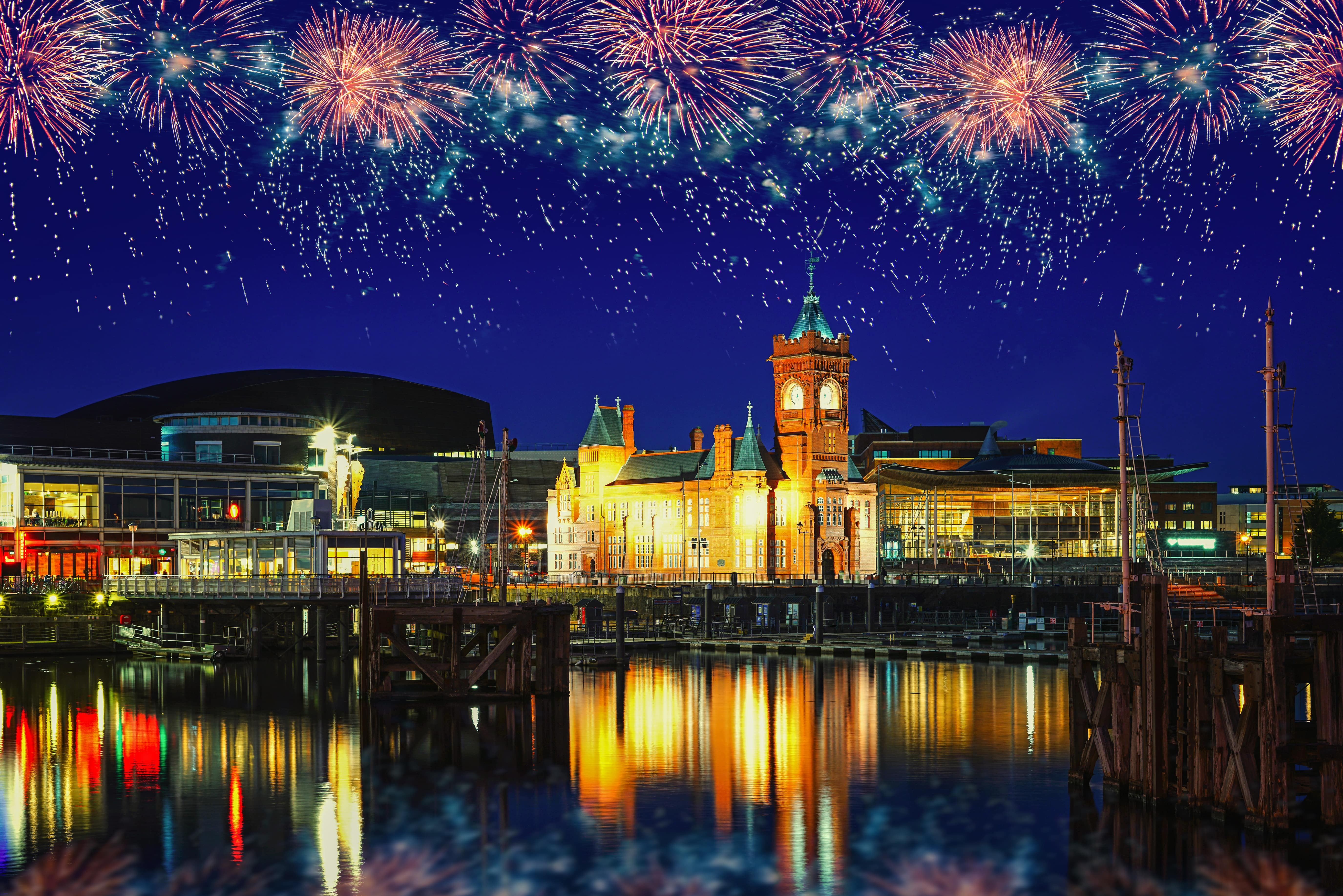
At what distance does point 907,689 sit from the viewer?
65.9 meters

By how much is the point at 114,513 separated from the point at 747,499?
5450 centimetres

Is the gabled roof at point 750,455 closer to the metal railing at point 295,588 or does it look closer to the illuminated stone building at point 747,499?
the illuminated stone building at point 747,499

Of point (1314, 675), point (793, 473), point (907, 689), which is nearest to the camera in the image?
point (1314, 675)

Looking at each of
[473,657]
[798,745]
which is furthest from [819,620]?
[798,745]

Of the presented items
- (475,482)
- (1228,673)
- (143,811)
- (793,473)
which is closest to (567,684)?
(143,811)

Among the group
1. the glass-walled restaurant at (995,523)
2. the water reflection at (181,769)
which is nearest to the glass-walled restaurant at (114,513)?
the water reflection at (181,769)

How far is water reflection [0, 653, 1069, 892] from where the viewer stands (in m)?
34.3

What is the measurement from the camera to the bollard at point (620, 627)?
7738 centimetres

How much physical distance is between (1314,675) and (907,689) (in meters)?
36.3

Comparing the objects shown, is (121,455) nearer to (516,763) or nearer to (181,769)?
(181,769)

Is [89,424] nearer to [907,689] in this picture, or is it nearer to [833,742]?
[907,689]

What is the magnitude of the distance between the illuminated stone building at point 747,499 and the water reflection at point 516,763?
6653cm

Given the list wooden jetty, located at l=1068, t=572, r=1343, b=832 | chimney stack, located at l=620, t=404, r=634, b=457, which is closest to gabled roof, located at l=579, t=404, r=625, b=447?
chimney stack, located at l=620, t=404, r=634, b=457

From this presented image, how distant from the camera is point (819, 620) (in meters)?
92.2
